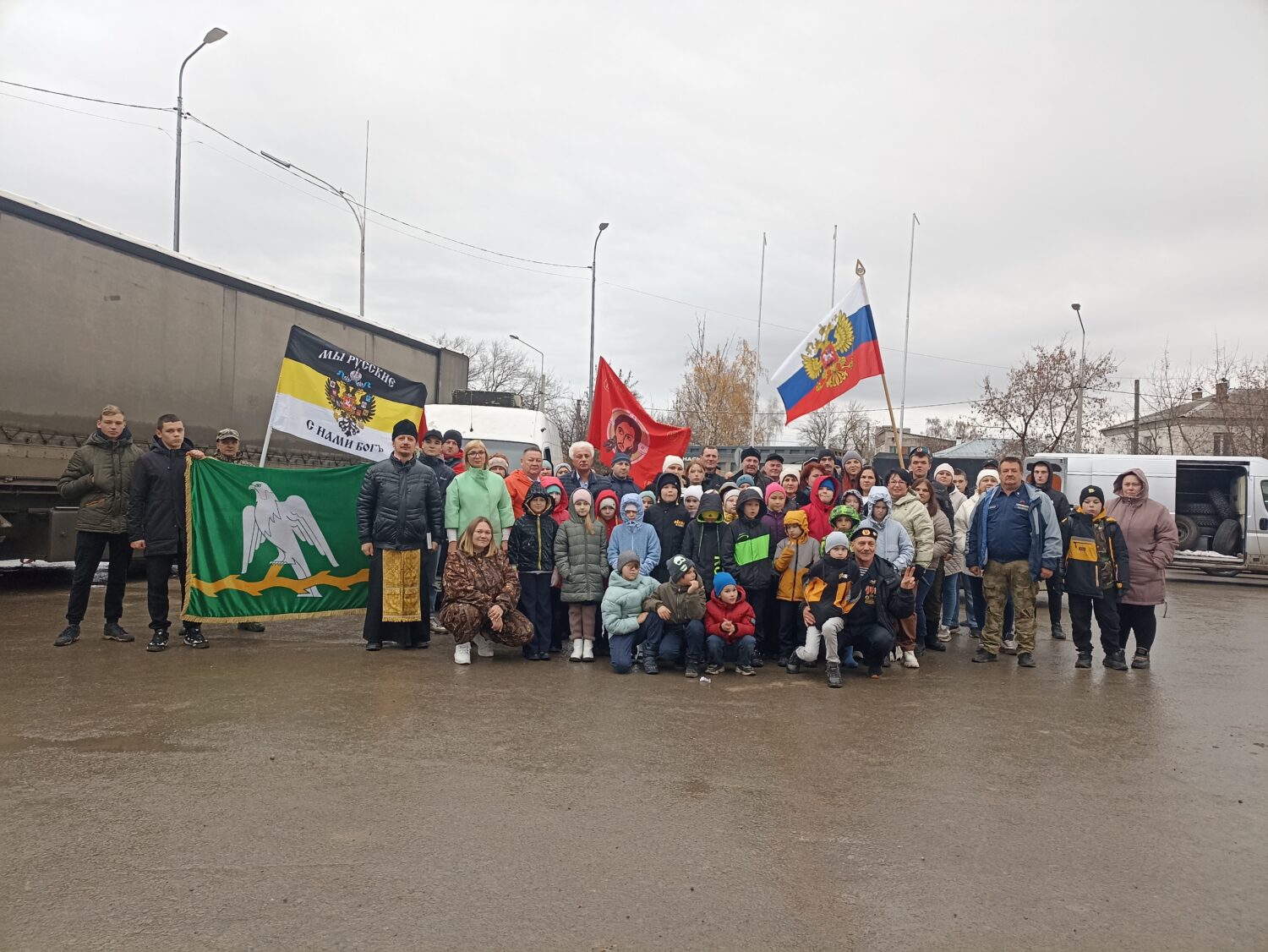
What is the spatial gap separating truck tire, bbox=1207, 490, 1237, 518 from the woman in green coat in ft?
55.9

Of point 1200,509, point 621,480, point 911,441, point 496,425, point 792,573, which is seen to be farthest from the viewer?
point 911,441

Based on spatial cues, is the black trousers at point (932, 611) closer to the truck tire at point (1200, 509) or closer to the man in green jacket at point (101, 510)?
the man in green jacket at point (101, 510)

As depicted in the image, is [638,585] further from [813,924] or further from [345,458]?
[345,458]

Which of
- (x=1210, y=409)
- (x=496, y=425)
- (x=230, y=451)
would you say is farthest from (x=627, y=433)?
(x=1210, y=409)

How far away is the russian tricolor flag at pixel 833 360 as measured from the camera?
10555 mm

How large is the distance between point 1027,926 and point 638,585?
4694 mm

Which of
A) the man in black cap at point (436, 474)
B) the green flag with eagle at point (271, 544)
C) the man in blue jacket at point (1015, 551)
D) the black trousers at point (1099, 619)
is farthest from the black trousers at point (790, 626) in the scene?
the green flag with eagle at point (271, 544)

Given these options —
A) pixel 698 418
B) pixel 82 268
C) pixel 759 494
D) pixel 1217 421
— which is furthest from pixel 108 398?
pixel 1217 421

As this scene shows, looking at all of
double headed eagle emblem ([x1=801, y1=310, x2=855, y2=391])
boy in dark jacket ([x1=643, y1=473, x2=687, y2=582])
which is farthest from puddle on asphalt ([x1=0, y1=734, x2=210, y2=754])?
double headed eagle emblem ([x1=801, y1=310, x2=855, y2=391])

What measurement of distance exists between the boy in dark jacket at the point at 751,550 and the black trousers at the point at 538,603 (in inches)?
63.5

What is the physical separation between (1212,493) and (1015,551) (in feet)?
45.4

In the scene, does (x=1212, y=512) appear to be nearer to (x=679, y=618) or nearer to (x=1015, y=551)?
(x=1015, y=551)

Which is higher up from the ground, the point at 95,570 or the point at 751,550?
the point at 751,550

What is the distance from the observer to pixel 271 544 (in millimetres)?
8422
